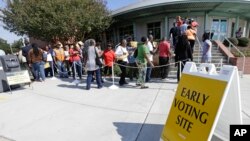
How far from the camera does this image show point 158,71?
9.19 meters

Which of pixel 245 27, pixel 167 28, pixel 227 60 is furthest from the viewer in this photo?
pixel 245 27

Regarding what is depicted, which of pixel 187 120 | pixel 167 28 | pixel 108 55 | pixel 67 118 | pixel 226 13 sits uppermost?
pixel 226 13

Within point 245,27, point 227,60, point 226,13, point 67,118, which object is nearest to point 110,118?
point 67,118

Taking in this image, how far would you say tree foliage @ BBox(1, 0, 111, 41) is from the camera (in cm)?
1467

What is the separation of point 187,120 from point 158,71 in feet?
21.2

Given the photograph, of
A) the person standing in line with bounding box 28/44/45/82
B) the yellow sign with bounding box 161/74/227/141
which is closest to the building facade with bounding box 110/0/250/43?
the person standing in line with bounding box 28/44/45/82

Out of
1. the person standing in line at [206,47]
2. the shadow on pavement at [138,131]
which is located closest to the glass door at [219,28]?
the person standing in line at [206,47]

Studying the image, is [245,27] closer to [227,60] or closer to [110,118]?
[227,60]

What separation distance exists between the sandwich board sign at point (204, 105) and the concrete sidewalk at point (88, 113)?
86 cm

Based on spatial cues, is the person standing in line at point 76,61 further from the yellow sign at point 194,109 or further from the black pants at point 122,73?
the yellow sign at point 194,109

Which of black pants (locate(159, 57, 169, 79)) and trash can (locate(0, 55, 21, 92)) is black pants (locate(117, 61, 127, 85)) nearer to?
black pants (locate(159, 57, 169, 79))

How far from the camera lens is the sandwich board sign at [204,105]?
241 centimetres

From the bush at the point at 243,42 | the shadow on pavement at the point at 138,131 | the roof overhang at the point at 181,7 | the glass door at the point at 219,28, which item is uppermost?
the roof overhang at the point at 181,7

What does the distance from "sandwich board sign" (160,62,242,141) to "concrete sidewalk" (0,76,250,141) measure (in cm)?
86
